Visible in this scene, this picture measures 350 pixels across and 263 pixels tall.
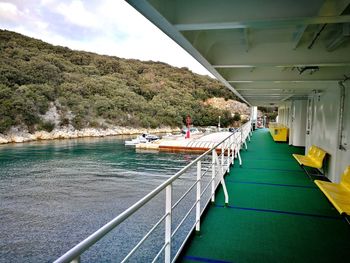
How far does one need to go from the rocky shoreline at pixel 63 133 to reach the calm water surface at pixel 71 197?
20.7ft

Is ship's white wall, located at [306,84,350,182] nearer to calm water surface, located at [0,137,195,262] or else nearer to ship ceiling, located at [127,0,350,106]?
ship ceiling, located at [127,0,350,106]

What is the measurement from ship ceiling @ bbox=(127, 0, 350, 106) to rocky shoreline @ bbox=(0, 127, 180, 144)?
3610cm

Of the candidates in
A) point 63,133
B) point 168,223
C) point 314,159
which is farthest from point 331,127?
point 63,133

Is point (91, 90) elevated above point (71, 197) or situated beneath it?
elevated above

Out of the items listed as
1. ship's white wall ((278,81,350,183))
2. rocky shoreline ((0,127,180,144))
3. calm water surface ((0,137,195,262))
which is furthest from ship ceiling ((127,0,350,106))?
rocky shoreline ((0,127,180,144))

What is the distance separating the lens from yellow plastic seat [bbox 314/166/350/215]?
262cm

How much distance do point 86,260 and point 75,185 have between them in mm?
10177

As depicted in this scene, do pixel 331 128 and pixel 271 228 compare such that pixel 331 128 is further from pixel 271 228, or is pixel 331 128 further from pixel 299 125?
pixel 299 125

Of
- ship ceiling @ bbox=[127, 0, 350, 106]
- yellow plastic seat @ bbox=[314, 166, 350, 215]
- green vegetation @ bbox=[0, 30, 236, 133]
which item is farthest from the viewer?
green vegetation @ bbox=[0, 30, 236, 133]

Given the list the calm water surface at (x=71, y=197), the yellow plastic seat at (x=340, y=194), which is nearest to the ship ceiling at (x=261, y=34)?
the yellow plastic seat at (x=340, y=194)

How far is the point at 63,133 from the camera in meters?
39.9

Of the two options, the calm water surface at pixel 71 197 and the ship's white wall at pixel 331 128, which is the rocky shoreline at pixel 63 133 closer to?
the calm water surface at pixel 71 197

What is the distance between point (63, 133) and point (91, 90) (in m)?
12.0

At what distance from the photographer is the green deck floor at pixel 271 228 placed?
220cm
